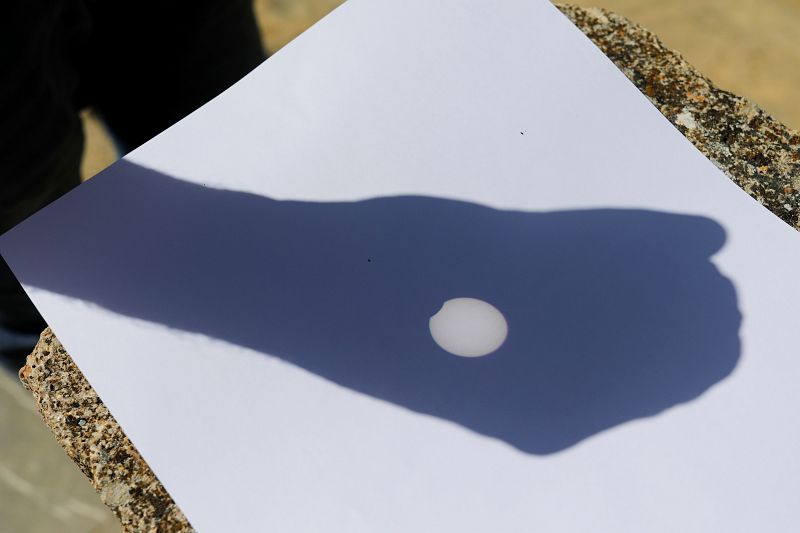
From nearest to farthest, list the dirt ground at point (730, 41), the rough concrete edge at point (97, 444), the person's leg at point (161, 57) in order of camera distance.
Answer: the rough concrete edge at point (97, 444) → the person's leg at point (161, 57) → the dirt ground at point (730, 41)

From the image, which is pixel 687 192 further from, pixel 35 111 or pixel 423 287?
pixel 35 111

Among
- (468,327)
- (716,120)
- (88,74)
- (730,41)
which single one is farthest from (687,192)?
(730,41)

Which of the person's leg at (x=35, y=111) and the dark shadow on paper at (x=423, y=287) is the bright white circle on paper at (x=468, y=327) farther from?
the person's leg at (x=35, y=111)

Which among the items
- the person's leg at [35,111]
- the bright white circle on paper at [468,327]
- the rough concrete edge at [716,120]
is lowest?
the bright white circle on paper at [468,327]

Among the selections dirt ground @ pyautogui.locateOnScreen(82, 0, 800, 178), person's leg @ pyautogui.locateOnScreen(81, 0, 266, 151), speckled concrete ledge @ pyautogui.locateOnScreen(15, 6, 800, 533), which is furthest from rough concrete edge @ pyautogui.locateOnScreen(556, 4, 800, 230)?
dirt ground @ pyautogui.locateOnScreen(82, 0, 800, 178)

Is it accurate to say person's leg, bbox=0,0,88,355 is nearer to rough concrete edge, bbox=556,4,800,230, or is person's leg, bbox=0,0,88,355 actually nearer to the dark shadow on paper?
the dark shadow on paper

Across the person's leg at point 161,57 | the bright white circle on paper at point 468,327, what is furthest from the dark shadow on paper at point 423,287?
the person's leg at point 161,57

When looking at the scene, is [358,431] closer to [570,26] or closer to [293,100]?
[293,100]
